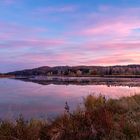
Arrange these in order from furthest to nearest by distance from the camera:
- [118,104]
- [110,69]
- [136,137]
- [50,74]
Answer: [50,74] → [110,69] → [118,104] → [136,137]

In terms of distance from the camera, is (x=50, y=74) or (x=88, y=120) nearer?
(x=88, y=120)

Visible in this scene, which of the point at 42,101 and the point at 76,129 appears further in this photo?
the point at 42,101

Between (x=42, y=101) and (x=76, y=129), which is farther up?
(x=76, y=129)

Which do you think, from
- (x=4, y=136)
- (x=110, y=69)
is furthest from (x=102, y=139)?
(x=110, y=69)

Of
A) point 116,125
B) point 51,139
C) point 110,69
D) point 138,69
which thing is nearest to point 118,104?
point 116,125

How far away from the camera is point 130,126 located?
8758mm

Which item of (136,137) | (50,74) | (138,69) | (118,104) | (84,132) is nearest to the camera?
(136,137)

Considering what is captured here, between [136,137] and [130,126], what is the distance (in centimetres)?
79

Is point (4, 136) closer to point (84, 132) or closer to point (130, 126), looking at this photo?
point (84, 132)

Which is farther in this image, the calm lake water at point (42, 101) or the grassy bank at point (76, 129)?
the calm lake water at point (42, 101)

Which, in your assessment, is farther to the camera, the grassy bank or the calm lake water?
the calm lake water

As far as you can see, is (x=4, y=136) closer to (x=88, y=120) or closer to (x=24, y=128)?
(x=24, y=128)

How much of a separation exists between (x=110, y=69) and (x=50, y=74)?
19736 millimetres

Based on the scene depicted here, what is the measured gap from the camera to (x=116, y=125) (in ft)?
29.9
